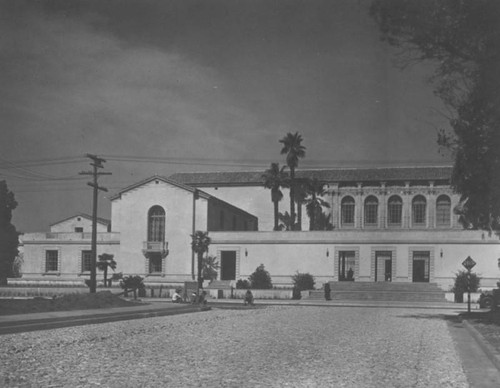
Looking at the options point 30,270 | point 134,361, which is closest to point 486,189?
point 134,361

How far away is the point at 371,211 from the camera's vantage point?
6600cm

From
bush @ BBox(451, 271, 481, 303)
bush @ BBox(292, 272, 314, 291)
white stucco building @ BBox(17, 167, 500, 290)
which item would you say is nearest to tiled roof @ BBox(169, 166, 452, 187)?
white stucco building @ BBox(17, 167, 500, 290)

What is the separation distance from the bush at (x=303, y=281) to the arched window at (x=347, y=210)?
16.9 m

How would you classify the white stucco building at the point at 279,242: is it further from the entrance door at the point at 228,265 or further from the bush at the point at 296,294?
the bush at the point at 296,294

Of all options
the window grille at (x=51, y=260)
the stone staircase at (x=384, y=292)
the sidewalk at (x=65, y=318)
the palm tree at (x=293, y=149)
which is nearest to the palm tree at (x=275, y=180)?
the palm tree at (x=293, y=149)

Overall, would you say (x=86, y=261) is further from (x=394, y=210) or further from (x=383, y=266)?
(x=394, y=210)

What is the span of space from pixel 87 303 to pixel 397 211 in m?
43.5

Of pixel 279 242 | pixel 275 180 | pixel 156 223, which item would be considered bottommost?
pixel 279 242

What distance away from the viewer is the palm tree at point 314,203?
62.3m

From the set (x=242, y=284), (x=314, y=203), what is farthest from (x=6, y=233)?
(x=314, y=203)

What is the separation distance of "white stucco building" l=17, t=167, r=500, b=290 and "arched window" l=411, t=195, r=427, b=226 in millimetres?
89

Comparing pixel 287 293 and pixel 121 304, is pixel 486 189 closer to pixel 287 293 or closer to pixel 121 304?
pixel 121 304

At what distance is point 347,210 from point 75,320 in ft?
159

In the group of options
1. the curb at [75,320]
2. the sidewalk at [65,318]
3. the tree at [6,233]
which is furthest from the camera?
the tree at [6,233]
